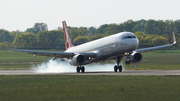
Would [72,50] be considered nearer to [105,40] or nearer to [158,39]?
[105,40]

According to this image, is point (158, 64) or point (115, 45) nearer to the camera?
point (115, 45)

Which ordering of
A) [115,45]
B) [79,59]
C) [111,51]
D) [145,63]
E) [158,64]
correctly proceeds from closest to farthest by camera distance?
1. [115,45]
2. [111,51]
3. [79,59]
4. [158,64]
5. [145,63]

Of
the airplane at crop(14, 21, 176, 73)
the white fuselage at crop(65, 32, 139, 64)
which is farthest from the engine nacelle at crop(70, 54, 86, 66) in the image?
Answer: the white fuselage at crop(65, 32, 139, 64)

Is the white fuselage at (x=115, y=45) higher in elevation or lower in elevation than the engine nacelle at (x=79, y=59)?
higher

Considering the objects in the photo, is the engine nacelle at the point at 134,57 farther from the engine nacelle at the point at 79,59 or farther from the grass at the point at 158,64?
the grass at the point at 158,64

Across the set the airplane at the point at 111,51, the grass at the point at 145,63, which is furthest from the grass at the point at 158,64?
the airplane at the point at 111,51

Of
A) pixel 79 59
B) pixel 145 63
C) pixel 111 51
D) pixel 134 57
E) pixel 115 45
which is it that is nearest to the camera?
pixel 115 45

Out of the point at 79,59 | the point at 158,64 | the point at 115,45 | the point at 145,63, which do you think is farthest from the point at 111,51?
the point at 145,63

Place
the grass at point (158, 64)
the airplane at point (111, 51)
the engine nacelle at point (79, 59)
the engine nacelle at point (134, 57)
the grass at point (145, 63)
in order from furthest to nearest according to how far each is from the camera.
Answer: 1. the grass at point (145, 63)
2. the grass at point (158, 64)
3. the engine nacelle at point (79, 59)
4. the engine nacelle at point (134, 57)
5. the airplane at point (111, 51)

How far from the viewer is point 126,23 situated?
7372 inches

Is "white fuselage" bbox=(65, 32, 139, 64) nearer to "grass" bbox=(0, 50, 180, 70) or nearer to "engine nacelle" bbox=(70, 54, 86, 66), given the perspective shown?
"engine nacelle" bbox=(70, 54, 86, 66)

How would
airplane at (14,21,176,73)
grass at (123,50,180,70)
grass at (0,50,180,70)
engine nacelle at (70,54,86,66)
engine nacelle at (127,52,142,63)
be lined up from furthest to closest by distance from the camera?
grass at (0,50,180,70) → grass at (123,50,180,70) → engine nacelle at (70,54,86,66) → engine nacelle at (127,52,142,63) → airplane at (14,21,176,73)

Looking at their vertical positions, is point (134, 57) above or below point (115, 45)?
below

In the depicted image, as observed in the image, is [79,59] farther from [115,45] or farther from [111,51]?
[115,45]
